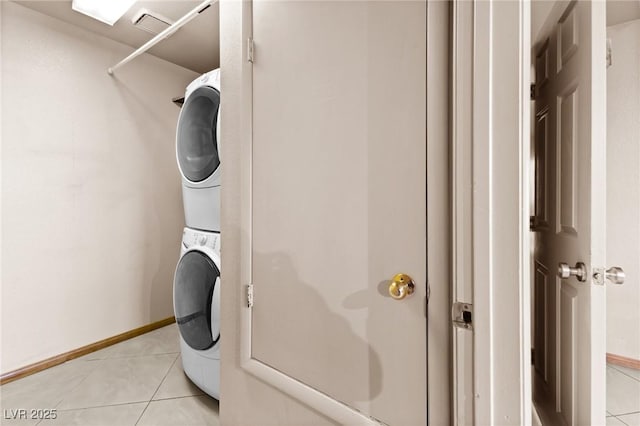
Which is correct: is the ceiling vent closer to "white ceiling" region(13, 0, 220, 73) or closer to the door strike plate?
"white ceiling" region(13, 0, 220, 73)

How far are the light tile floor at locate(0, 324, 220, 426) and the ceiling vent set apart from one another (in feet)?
8.11

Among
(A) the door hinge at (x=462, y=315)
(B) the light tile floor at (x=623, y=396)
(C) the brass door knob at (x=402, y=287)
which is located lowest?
(B) the light tile floor at (x=623, y=396)

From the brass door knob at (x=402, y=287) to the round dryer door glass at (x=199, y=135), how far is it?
135cm

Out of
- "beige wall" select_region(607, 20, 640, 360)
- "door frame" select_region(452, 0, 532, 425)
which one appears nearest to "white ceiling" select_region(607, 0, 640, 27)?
"beige wall" select_region(607, 20, 640, 360)

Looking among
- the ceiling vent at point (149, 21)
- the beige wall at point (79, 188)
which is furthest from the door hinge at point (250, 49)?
the beige wall at point (79, 188)

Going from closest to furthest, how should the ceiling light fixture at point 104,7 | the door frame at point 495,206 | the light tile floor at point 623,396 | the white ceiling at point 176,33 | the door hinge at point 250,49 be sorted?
the door frame at point 495,206
the door hinge at point 250,49
the light tile floor at point 623,396
the ceiling light fixture at point 104,7
the white ceiling at point 176,33

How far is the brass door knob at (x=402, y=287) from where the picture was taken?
783 millimetres

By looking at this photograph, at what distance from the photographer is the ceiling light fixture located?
1.97 meters

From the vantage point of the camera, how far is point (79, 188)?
2.51 metres

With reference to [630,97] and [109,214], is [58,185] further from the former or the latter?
[630,97]

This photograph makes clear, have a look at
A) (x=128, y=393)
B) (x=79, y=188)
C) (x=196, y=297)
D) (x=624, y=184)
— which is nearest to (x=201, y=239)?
(x=196, y=297)

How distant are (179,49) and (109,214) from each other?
5.04 feet

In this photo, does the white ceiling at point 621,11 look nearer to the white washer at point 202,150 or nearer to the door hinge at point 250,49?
the door hinge at point 250,49

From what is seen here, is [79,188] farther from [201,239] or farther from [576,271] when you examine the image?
[576,271]
